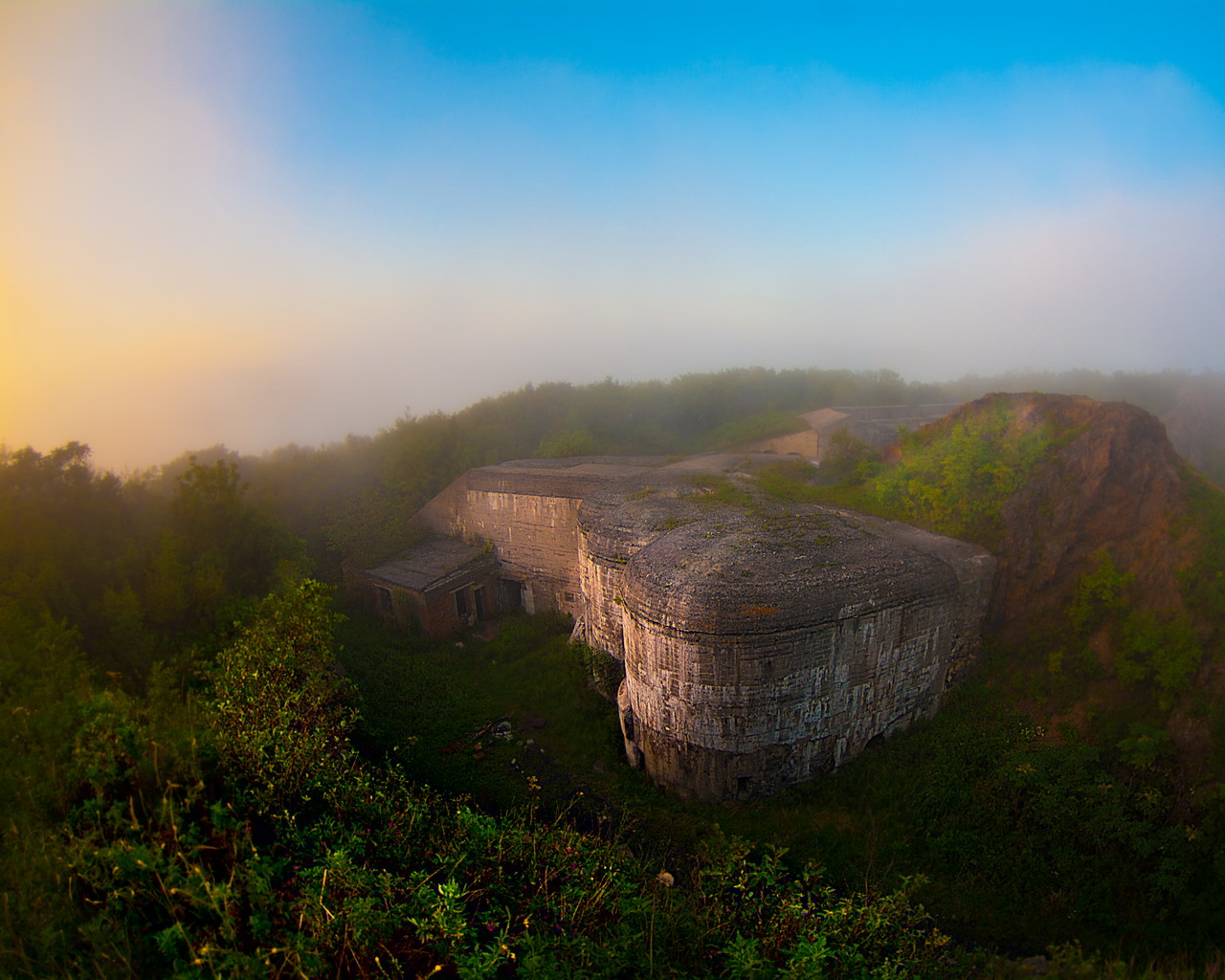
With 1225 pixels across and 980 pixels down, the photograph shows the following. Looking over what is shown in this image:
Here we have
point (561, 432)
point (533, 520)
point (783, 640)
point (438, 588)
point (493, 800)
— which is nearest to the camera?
point (783, 640)

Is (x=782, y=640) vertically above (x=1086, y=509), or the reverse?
(x=1086, y=509)

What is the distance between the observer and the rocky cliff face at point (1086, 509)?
9.46m

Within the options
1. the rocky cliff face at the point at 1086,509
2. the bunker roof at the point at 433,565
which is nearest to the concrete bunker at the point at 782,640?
the rocky cliff face at the point at 1086,509

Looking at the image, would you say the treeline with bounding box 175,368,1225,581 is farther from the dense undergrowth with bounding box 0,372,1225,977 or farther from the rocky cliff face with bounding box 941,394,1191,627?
the rocky cliff face with bounding box 941,394,1191,627

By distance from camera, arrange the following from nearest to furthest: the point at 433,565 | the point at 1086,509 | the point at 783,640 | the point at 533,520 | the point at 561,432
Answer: the point at 783,640
the point at 1086,509
the point at 533,520
the point at 433,565
the point at 561,432

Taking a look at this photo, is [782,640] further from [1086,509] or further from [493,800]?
[1086,509]

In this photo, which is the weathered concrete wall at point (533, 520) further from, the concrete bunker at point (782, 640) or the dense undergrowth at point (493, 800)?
the concrete bunker at point (782, 640)

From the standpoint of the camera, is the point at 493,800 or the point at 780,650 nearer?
the point at 780,650

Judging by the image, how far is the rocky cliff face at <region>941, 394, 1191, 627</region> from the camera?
946 centimetres

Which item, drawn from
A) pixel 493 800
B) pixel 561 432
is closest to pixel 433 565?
pixel 493 800

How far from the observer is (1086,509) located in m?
9.85

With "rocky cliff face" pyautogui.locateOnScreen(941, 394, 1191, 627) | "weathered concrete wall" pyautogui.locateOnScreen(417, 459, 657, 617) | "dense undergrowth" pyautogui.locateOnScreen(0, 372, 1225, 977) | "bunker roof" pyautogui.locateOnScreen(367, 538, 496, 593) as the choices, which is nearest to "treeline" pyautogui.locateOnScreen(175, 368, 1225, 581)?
"bunker roof" pyautogui.locateOnScreen(367, 538, 496, 593)

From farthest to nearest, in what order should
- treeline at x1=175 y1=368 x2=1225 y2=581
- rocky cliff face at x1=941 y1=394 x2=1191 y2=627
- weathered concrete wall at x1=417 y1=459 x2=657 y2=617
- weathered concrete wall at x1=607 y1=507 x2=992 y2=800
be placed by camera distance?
treeline at x1=175 y1=368 x2=1225 y2=581
weathered concrete wall at x1=417 y1=459 x2=657 y2=617
rocky cliff face at x1=941 y1=394 x2=1191 y2=627
weathered concrete wall at x1=607 y1=507 x2=992 y2=800

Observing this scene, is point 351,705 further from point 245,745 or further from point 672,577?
point 672,577
